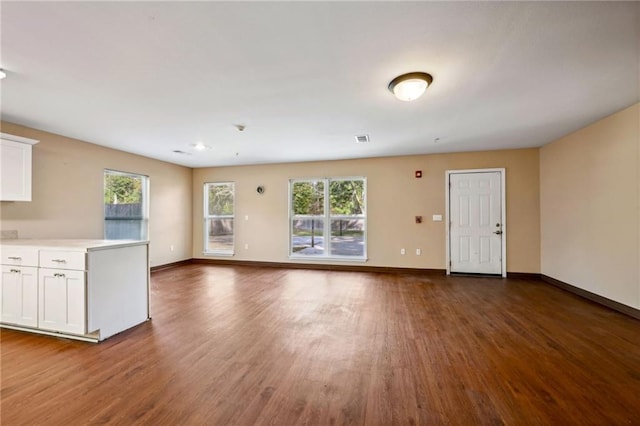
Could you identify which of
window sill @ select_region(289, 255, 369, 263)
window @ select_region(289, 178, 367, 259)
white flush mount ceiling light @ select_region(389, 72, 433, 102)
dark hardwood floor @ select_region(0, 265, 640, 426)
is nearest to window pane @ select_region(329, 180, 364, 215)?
window @ select_region(289, 178, 367, 259)

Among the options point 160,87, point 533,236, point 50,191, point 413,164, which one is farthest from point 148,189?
point 533,236

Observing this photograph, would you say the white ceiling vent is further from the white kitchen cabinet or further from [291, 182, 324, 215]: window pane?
the white kitchen cabinet

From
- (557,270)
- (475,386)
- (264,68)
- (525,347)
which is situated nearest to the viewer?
(475,386)

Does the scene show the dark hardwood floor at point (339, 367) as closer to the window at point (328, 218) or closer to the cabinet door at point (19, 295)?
the cabinet door at point (19, 295)

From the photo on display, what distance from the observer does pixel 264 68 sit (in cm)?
228

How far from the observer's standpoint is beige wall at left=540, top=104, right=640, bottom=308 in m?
3.20

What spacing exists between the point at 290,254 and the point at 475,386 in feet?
15.6

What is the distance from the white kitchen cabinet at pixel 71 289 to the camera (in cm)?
259

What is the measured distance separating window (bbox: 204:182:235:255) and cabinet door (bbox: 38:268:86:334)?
13.2 ft

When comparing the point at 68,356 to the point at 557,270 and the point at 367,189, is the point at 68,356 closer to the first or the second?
the point at 367,189

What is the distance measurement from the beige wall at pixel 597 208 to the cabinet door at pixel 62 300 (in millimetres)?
5963

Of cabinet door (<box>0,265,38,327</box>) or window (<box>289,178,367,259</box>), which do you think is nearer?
cabinet door (<box>0,265,38,327</box>)

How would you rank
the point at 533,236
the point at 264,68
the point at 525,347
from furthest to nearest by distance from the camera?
the point at 533,236 < the point at 525,347 < the point at 264,68

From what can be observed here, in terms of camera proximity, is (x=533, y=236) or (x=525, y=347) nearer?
(x=525, y=347)
